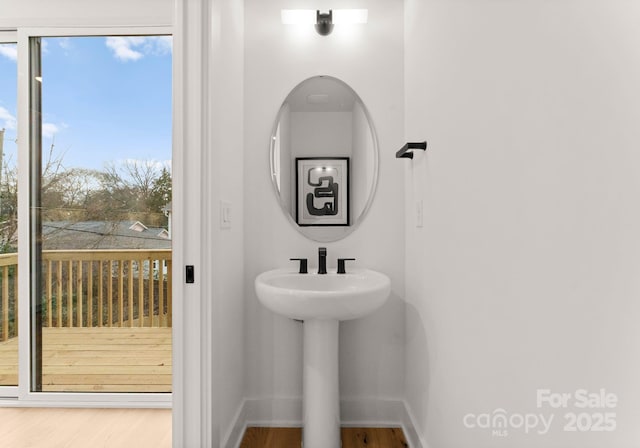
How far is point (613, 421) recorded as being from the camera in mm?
635

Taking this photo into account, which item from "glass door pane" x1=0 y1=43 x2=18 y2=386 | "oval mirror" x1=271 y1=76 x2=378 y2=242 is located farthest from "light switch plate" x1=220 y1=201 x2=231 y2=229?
"glass door pane" x1=0 y1=43 x2=18 y2=386

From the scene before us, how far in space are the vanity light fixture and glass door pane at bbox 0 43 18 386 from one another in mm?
1763

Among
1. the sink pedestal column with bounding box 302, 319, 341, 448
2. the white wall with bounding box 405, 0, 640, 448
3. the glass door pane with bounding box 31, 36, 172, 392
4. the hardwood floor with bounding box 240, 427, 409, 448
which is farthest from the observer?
the glass door pane with bounding box 31, 36, 172, 392

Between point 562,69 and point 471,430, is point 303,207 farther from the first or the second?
point 562,69

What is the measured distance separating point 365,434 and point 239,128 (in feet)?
5.56

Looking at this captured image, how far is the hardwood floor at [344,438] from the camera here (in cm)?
185

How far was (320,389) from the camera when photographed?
1732 millimetres

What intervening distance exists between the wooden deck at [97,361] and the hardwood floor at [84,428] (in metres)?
0.18

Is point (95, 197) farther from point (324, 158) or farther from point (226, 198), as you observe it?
point (324, 158)

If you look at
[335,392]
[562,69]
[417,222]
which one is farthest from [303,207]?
[562,69]

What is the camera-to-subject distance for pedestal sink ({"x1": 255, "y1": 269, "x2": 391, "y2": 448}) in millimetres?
1499

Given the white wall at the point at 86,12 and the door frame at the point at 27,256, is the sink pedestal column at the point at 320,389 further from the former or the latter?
the white wall at the point at 86,12

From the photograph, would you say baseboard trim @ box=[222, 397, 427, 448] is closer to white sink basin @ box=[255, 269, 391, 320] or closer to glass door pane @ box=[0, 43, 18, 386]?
white sink basin @ box=[255, 269, 391, 320]

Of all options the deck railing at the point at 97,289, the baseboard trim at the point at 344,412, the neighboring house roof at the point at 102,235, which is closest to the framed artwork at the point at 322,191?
the baseboard trim at the point at 344,412
